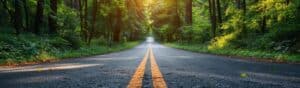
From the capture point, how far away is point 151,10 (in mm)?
65562

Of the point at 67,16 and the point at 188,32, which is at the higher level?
the point at 67,16

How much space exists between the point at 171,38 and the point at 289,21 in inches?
1967

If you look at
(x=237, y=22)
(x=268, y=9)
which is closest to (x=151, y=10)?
(x=237, y=22)

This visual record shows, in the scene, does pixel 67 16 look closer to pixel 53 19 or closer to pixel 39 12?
pixel 53 19

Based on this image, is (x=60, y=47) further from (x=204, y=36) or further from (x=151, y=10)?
(x=151, y=10)

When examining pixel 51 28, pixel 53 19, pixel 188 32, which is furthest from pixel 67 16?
pixel 188 32

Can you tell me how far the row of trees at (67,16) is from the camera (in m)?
22.7

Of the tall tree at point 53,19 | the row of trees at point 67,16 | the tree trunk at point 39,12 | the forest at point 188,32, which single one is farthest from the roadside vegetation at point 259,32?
the tree trunk at point 39,12

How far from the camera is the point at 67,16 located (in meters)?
25.0

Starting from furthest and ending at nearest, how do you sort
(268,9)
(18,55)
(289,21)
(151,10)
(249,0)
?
(151,10)
(249,0)
(268,9)
(289,21)
(18,55)

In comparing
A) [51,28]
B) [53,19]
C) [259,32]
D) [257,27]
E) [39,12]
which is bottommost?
[259,32]

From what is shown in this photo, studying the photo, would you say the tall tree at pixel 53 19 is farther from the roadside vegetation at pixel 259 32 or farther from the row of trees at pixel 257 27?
the row of trees at pixel 257 27

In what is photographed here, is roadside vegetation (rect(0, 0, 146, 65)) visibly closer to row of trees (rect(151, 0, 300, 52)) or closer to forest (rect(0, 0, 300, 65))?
forest (rect(0, 0, 300, 65))

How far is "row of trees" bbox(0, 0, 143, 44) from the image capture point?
2272cm
